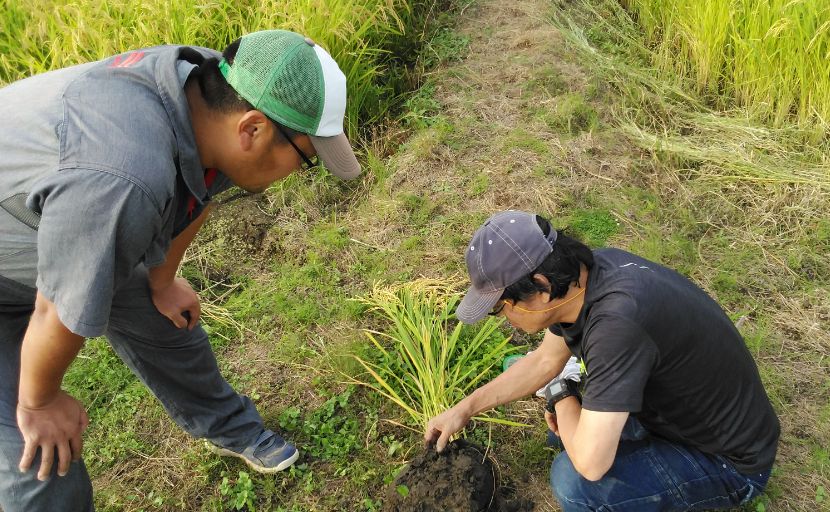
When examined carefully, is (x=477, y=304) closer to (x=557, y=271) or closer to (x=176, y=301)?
(x=557, y=271)

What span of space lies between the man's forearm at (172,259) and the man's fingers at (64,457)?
541 mm

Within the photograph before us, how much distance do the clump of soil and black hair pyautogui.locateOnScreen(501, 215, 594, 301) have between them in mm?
778

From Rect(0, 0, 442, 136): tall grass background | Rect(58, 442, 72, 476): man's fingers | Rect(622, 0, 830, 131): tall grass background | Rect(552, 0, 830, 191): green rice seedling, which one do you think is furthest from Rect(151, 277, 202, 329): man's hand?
Rect(622, 0, 830, 131): tall grass background

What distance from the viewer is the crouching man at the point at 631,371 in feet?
6.02

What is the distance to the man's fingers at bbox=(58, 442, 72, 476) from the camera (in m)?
1.78

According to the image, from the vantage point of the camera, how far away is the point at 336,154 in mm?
1842

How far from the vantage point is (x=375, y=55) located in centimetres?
425

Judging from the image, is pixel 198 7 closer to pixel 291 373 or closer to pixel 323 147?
pixel 291 373

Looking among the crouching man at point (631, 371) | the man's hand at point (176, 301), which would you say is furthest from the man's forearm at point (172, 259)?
the crouching man at point (631, 371)

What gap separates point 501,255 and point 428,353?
958 millimetres

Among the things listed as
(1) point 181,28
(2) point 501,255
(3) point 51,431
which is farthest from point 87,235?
(1) point 181,28

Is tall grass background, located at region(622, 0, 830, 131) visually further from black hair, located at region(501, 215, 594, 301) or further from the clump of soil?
the clump of soil

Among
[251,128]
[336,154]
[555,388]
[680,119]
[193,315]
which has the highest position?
[251,128]

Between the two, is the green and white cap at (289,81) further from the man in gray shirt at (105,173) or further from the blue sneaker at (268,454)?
the blue sneaker at (268,454)
